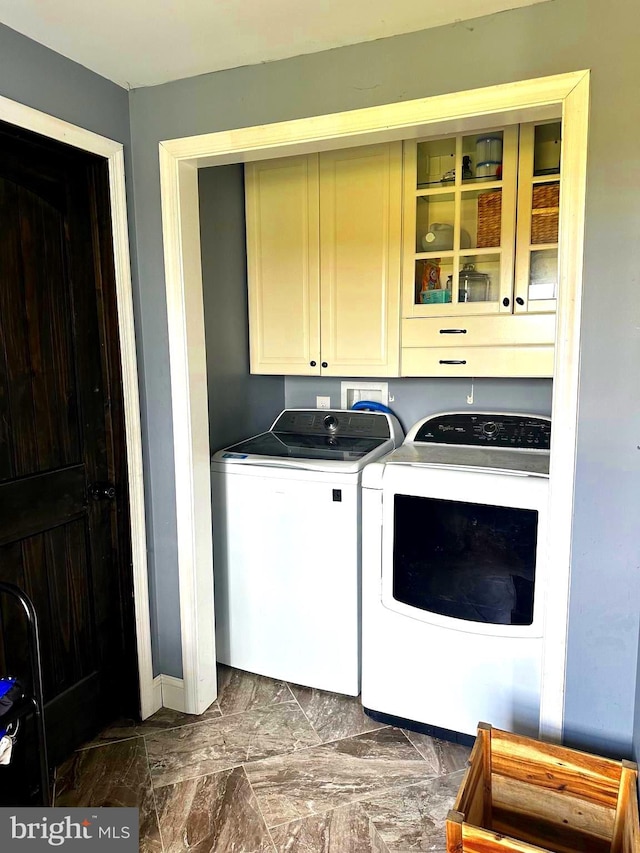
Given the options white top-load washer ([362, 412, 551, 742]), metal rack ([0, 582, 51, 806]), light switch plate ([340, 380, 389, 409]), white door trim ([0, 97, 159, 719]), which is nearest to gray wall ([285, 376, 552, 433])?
light switch plate ([340, 380, 389, 409])

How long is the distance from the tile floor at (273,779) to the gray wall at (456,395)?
1319 millimetres

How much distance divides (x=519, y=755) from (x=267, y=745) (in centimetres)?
92

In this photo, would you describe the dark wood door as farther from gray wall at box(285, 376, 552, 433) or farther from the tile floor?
gray wall at box(285, 376, 552, 433)

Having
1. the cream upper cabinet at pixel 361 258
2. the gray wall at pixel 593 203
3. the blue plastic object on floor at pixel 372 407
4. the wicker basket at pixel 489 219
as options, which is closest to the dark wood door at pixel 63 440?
the gray wall at pixel 593 203

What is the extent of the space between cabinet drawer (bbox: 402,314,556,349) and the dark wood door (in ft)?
3.95

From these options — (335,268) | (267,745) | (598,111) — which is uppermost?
(598,111)

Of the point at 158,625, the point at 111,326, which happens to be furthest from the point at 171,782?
the point at 111,326

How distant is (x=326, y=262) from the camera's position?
2533 millimetres

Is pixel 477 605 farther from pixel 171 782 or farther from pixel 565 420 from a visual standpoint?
pixel 171 782

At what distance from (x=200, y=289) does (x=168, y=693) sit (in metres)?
1.57

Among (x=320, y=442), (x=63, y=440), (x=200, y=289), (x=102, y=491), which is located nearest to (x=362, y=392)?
(x=320, y=442)

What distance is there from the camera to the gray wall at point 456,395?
251cm

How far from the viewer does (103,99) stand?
187 centimetres

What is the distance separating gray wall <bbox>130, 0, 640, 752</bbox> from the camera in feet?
4.65
